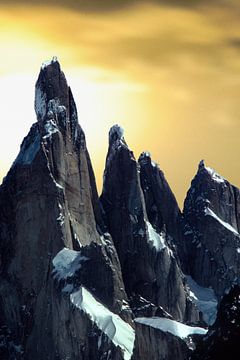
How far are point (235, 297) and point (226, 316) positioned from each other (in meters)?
2.01

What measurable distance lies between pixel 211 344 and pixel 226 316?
4341 mm

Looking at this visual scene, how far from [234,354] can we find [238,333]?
11.6 feet

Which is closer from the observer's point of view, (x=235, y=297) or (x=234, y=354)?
(x=234, y=354)

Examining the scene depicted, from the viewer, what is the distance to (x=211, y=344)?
A: 151250 millimetres

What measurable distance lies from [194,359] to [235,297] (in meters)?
6.65

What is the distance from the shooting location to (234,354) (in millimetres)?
145625

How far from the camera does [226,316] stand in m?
155

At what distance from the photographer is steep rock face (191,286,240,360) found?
147 metres

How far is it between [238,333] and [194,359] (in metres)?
5.68

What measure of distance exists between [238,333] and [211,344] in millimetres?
3268

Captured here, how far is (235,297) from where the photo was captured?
156m

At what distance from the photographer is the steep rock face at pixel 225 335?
483 feet

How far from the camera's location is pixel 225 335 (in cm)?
15050

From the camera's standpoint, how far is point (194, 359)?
153m
